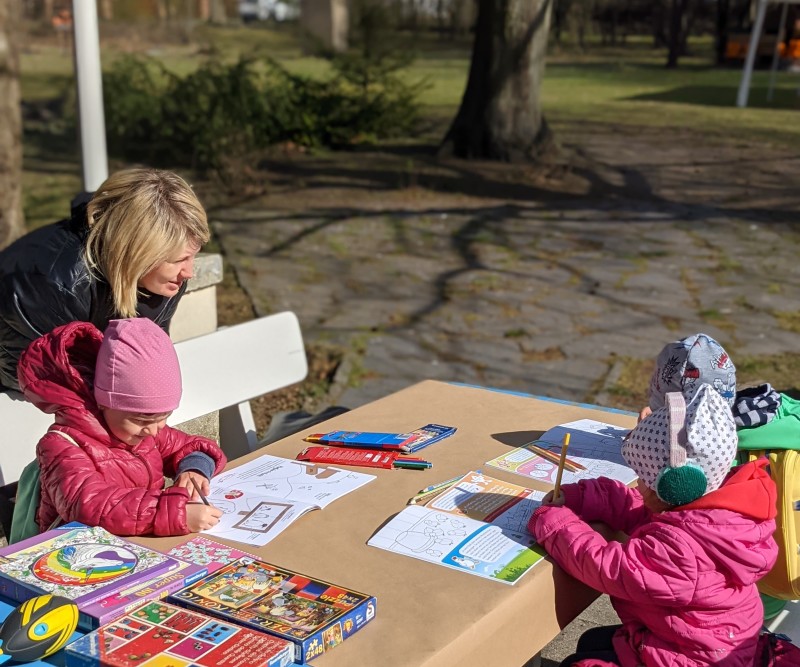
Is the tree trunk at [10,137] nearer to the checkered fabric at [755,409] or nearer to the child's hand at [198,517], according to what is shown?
the child's hand at [198,517]

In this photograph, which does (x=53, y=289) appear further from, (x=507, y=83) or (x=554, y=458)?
(x=507, y=83)

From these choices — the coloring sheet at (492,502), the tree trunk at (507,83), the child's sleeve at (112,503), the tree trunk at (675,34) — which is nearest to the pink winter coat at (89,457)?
the child's sleeve at (112,503)

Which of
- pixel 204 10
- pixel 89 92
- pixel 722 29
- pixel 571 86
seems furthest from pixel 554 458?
pixel 204 10

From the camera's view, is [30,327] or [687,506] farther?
[30,327]

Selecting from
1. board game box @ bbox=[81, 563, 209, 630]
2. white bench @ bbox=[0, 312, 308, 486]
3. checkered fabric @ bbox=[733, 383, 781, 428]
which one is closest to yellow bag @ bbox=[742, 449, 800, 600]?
checkered fabric @ bbox=[733, 383, 781, 428]

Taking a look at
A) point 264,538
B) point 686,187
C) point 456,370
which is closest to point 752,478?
point 264,538

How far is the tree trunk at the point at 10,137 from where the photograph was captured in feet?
21.7

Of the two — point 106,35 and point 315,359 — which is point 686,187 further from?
point 106,35

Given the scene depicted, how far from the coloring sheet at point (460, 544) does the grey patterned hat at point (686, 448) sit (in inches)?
12.1

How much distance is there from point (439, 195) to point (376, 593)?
9.07 metres

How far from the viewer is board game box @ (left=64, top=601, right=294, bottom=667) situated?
171 centimetres

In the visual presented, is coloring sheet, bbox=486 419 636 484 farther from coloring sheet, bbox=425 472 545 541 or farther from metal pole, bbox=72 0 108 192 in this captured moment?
metal pole, bbox=72 0 108 192

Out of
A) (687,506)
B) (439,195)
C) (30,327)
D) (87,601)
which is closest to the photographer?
(87,601)

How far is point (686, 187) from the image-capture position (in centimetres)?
1138
